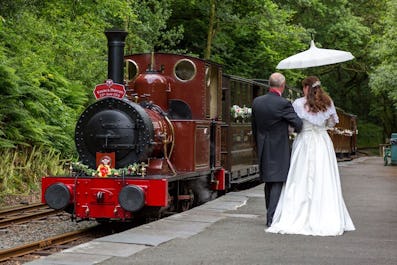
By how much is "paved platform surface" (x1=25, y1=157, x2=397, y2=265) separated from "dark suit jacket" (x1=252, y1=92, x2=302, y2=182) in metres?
0.74

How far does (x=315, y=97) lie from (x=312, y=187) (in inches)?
41.5

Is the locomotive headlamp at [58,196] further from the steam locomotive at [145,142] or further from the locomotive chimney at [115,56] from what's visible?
the locomotive chimney at [115,56]

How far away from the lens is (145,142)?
10.1 meters

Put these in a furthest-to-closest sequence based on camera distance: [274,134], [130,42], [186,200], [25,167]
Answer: [130,42]
[25,167]
[186,200]
[274,134]

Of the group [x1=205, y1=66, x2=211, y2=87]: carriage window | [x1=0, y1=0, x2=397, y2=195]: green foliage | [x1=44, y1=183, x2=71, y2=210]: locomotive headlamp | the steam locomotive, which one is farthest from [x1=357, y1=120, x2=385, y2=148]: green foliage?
[x1=44, y1=183, x2=71, y2=210]: locomotive headlamp

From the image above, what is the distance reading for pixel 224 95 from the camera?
15039 millimetres

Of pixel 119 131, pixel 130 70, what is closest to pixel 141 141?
pixel 119 131

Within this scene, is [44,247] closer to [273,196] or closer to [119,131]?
[119,131]

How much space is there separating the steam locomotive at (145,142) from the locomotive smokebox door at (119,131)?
0.05ft

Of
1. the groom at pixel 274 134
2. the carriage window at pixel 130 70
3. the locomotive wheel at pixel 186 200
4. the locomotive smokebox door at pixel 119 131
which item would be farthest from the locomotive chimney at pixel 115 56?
the groom at pixel 274 134

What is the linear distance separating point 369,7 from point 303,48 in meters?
16.6

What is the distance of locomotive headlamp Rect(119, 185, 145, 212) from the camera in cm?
948

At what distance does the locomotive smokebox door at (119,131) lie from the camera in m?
10.1

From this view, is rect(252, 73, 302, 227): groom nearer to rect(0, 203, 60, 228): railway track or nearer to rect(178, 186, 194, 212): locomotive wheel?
rect(178, 186, 194, 212): locomotive wheel
